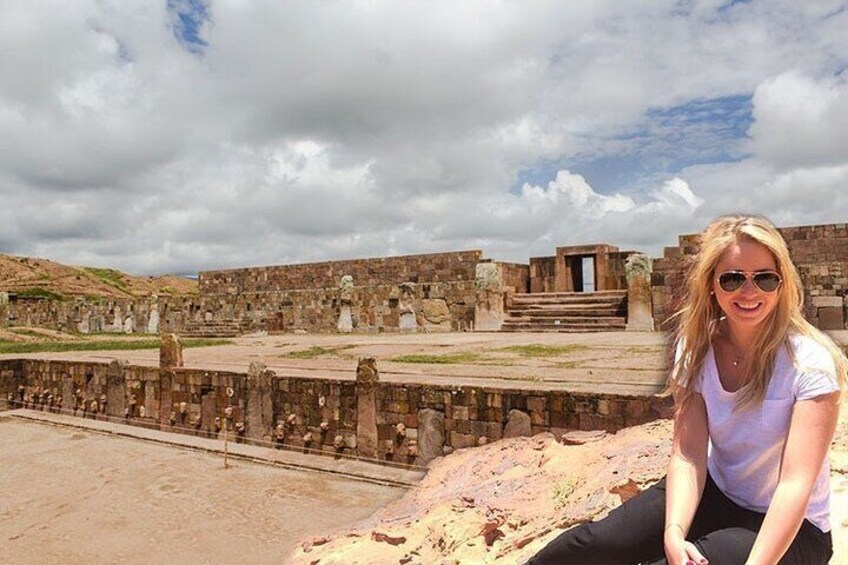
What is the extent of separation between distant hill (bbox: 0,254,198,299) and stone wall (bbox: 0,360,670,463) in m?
32.3

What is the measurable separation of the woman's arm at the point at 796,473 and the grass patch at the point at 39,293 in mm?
42850

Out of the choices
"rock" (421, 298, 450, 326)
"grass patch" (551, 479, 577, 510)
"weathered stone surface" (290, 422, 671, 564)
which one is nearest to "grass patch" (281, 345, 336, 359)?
"rock" (421, 298, 450, 326)

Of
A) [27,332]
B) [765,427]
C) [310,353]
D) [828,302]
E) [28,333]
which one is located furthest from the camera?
[27,332]

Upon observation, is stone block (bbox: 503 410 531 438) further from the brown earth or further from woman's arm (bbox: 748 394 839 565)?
woman's arm (bbox: 748 394 839 565)

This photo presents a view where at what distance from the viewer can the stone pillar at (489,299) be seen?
712 inches

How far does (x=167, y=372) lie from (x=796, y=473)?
11.1m

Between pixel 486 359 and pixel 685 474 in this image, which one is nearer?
pixel 685 474

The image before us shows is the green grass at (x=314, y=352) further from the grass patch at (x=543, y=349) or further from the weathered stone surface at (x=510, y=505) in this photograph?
the weathered stone surface at (x=510, y=505)

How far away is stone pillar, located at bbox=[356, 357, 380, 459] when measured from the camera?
8969 mm

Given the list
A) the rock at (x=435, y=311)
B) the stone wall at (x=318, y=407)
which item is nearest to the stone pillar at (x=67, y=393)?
the stone wall at (x=318, y=407)

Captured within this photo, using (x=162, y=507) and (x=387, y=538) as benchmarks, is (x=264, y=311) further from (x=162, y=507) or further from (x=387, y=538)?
(x=387, y=538)

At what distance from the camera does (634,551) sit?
2.60m

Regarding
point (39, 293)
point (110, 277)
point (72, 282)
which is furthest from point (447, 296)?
point (110, 277)

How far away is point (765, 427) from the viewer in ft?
7.84
